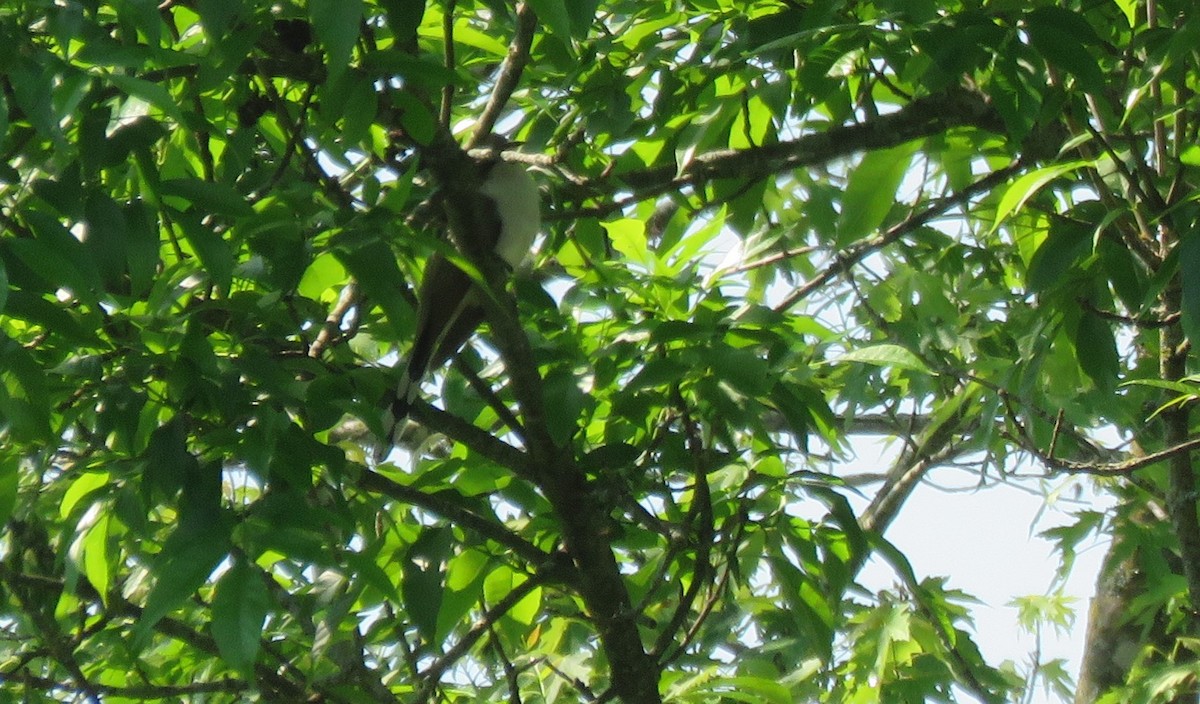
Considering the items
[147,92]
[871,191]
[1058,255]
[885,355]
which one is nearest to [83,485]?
[147,92]

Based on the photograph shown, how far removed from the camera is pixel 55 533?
2.55 m

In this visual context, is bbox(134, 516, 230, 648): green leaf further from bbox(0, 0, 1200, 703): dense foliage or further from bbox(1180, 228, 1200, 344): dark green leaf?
bbox(1180, 228, 1200, 344): dark green leaf

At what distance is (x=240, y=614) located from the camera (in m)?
1.41

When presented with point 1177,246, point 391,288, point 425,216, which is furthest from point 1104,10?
point 391,288

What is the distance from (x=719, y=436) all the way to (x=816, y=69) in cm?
62

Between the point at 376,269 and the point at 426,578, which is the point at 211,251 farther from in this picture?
the point at 426,578

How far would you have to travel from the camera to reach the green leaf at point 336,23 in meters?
1.29

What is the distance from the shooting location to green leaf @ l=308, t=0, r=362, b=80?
1.29m

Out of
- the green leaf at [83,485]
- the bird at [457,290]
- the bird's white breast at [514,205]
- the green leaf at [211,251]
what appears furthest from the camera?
the bird's white breast at [514,205]

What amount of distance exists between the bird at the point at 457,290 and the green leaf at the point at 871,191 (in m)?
0.60

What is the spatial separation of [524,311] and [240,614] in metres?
1.02

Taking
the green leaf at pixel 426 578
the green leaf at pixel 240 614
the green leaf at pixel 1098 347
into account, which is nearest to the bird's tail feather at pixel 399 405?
the green leaf at pixel 426 578

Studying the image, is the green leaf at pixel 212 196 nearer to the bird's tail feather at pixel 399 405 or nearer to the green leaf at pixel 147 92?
the green leaf at pixel 147 92

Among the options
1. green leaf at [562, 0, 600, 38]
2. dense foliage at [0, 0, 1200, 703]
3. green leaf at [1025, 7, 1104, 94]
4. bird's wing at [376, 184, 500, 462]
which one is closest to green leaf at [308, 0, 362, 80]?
dense foliage at [0, 0, 1200, 703]
